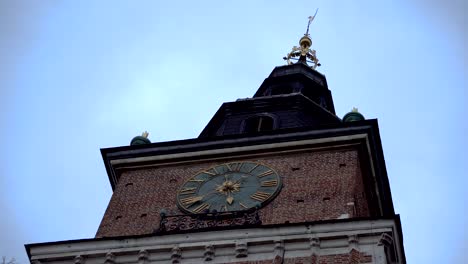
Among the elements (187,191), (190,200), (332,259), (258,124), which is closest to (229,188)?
(190,200)

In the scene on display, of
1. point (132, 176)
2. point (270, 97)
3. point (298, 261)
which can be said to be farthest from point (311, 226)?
point (270, 97)

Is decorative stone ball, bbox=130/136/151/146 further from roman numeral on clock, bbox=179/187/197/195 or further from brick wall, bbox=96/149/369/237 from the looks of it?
roman numeral on clock, bbox=179/187/197/195

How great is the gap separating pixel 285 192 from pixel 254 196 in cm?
72

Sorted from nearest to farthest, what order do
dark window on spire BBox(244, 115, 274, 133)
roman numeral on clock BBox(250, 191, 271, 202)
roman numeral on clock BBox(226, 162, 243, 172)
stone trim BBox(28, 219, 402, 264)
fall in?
stone trim BBox(28, 219, 402, 264) < roman numeral on clock BBox(250, 191, 271, 202) < roman numeral on clock BBox(226, 162, 243, 172) < dark window on spire BBox(244, 115, 274, 133)

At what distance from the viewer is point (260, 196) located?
99.6 feet

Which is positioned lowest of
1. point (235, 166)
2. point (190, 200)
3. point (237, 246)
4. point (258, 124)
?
point (237, 246)

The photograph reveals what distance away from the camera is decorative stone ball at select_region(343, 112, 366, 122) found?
110 feet

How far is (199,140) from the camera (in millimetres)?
33188

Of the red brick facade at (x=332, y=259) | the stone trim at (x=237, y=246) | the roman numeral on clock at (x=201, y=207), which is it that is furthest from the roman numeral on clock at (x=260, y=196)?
the red brick facade at (x=332, y=259)

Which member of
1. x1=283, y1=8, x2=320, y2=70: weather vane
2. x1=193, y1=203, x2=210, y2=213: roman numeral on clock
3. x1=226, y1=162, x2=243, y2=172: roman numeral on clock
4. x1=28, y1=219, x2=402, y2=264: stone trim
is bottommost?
x1=28, y1=219, x2=402, y2=264: stone trim

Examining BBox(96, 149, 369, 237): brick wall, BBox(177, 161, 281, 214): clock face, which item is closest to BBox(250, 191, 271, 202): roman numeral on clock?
BBox(177, 161, 281, 214): clock face

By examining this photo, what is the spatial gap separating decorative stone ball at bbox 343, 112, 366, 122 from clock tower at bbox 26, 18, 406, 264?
0.03m

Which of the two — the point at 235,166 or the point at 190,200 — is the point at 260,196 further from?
the point at 235,166

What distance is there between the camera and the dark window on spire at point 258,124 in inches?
1396
